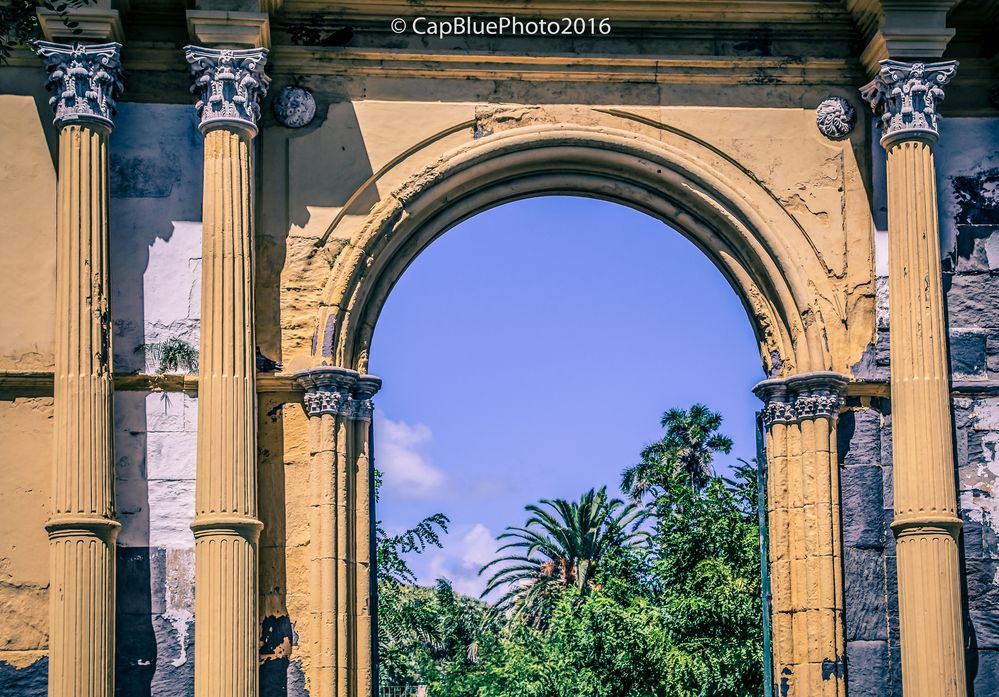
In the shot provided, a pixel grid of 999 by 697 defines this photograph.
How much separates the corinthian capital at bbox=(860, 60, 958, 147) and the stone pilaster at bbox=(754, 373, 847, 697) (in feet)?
6.06

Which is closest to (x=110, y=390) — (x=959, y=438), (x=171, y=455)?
(x=171, y=455)

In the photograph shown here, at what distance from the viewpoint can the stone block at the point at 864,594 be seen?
1237 centimetres

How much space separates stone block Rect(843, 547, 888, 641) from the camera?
12.4 metres

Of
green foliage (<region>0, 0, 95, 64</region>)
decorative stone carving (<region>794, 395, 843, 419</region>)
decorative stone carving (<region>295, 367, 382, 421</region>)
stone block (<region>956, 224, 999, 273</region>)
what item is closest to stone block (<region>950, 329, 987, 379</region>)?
stone block (<region>956, 224, 999, 273</region>)

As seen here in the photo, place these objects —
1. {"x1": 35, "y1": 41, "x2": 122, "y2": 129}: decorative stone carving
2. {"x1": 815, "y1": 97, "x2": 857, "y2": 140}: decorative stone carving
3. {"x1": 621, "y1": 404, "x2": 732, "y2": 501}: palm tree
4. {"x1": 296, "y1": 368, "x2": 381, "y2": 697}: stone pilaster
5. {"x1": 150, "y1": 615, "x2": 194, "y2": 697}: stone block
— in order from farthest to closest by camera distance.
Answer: {"x1": 621, "y1": 404, "x2": 732, "y2": 501}: palm tree < {"x1": 815, "y1": 97, "x2": 857, "y2": 140}: decorative stone carving < {"x1": 35, "y1": 41, "x2": 122, "y2": 129}: decorative stone carving < {"x1": 296, "y1": 368, "x2": 381, "y2": 697}: stone pilaster < {"x1": 150, "y1": 615, "x2": 194, "y2": 697}: stone block

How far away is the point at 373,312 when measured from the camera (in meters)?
12.9

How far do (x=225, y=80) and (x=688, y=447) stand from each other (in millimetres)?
24772

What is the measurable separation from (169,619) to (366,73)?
4.27 metres

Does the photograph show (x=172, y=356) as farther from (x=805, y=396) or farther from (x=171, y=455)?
(x=805, y=396)

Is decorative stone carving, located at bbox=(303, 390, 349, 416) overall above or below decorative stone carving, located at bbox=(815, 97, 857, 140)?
below

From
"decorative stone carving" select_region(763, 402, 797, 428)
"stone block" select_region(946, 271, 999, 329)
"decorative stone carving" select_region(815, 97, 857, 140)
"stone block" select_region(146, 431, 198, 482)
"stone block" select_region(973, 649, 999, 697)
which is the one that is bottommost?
"stone block" select_region(973, 649, 999, 697)

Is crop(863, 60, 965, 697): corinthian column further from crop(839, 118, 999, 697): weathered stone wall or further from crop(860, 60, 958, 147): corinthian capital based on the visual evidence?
crop(839, 118, 999, 697): weathered stone wall

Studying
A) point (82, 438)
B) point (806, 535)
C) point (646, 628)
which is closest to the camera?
point (82, 438)

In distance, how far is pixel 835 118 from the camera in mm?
13195
